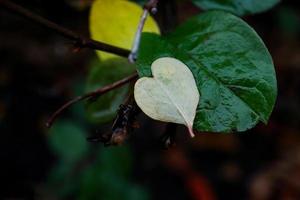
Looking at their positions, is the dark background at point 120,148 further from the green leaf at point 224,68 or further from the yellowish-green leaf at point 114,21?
the green leaf at point 224,68

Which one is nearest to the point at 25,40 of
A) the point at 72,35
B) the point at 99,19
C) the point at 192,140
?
the point at 192,140

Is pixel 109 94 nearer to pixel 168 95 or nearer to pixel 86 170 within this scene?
pixel 168 95

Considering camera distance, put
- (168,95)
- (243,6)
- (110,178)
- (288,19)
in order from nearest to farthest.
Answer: (168,95) → (243,6) → (110,178) → (288,19)

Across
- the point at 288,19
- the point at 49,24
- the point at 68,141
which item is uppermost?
the point at 49,24

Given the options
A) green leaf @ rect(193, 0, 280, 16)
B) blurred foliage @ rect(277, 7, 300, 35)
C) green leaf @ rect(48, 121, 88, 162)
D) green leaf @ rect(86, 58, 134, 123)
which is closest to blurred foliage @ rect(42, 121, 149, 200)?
green leaf @ rect(48, 121, 88, 162)

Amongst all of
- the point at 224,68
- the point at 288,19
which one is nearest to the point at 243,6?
the point at 224,68

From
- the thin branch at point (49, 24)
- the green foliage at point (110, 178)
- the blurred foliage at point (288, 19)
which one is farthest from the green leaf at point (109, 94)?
the blurred foliage at point (288, 19)

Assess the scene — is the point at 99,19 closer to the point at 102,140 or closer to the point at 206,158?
the point at 102,140
